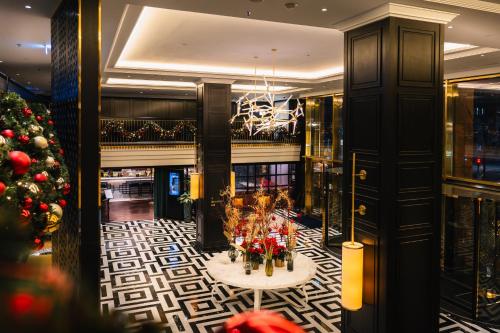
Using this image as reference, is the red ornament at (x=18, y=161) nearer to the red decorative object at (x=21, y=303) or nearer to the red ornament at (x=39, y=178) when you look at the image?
the red ornament at (x=39, y=178)

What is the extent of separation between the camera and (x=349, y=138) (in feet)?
15.3

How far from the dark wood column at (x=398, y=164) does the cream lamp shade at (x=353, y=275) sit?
8.4 inches

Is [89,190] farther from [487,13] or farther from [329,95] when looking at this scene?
[329,95]

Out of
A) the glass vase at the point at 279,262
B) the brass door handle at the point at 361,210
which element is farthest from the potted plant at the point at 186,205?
the brass door handle at the point at 361,210

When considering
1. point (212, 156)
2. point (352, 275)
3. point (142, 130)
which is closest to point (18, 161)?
point (352, 275)

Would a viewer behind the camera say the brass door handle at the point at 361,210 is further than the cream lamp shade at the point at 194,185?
No

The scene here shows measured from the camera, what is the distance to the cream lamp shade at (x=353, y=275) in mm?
4207

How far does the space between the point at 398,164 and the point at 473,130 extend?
222 inches

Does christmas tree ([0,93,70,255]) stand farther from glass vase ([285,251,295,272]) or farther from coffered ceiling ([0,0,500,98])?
glass vase ([285,251,295,272])

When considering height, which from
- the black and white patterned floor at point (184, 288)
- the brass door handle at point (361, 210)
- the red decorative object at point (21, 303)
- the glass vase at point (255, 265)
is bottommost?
the black and white patterned floor at point (184, 288)

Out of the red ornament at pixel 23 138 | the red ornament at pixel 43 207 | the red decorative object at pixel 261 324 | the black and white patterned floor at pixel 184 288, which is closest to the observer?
the red decorative object at pixel 261 324

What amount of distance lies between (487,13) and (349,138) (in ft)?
5.83

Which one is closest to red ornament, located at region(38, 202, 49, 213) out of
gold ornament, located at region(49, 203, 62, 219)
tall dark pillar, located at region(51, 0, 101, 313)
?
gold ornament, located at region(49, 203, 62, 219)

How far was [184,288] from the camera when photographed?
314 inches
